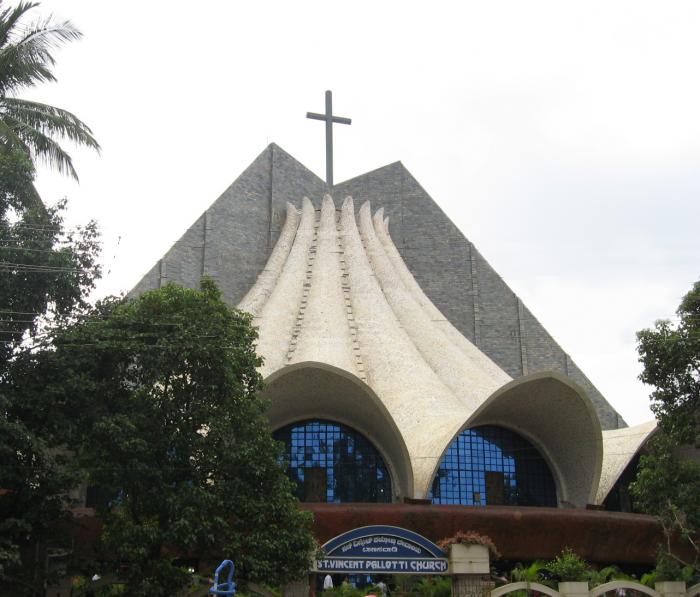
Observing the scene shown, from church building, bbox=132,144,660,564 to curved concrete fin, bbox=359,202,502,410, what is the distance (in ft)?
0.21

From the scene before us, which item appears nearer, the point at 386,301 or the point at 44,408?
the point at 44,408

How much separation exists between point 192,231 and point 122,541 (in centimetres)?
1823

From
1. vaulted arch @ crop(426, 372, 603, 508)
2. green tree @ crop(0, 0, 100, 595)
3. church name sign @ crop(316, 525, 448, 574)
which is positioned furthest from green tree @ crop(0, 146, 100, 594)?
vaulted arch @ crop(426, 372, 603, 508)

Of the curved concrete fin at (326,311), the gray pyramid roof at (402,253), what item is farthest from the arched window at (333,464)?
the gray pyramid roof at (402,253)

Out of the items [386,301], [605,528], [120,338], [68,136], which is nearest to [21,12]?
[68,136]

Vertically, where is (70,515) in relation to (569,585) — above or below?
above

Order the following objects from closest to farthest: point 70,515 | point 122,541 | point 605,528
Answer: point 122,541
point 70,515
point 605,528

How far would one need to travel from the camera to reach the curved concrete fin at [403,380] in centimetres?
2331

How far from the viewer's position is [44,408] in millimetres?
16688

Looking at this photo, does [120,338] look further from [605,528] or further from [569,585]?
[605,528]

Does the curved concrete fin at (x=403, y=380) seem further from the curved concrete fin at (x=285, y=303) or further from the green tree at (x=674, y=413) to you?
the green tree at (x=674, y=413)

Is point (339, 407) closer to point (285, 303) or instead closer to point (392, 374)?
point (392, 374)

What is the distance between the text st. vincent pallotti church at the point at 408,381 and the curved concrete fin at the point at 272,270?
0.07 meters

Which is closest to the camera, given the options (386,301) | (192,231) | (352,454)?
(352,454)
